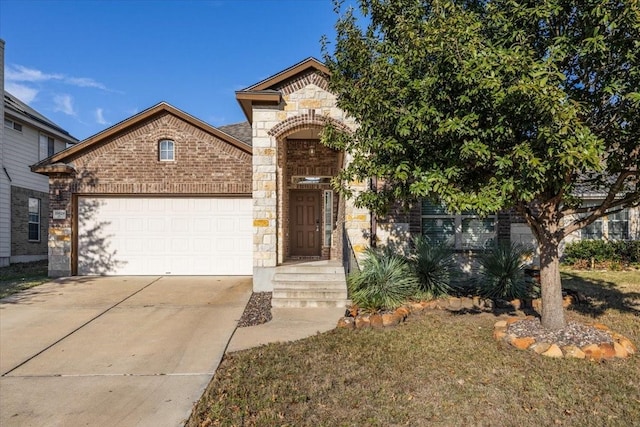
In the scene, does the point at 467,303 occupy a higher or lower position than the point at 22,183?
lower

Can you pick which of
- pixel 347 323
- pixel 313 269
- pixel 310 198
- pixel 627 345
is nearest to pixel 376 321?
pixel 347 323

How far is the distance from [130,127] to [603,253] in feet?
53.2

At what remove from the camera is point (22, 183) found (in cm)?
1619

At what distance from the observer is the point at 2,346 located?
19.0 feet

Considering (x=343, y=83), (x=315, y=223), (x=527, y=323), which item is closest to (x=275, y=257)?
(x=315, y=223)

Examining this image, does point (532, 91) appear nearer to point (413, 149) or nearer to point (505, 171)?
point (505, 171)

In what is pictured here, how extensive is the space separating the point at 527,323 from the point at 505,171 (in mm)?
2651

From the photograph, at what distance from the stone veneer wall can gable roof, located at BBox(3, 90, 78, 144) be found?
1237cm

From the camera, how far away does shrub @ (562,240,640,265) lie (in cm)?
1342

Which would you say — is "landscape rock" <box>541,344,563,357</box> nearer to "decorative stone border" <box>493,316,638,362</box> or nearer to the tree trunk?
"decorative stone border" <box>493,316,638,362</box>

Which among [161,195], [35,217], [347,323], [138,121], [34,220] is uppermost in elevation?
[138,121]

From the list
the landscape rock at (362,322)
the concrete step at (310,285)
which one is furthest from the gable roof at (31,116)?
the landscape rock at (362,322)

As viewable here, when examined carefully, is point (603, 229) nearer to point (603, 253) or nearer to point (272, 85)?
point (603, 253)

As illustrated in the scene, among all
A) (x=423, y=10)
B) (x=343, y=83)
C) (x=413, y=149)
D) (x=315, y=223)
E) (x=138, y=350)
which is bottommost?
(x=138, y=350)
